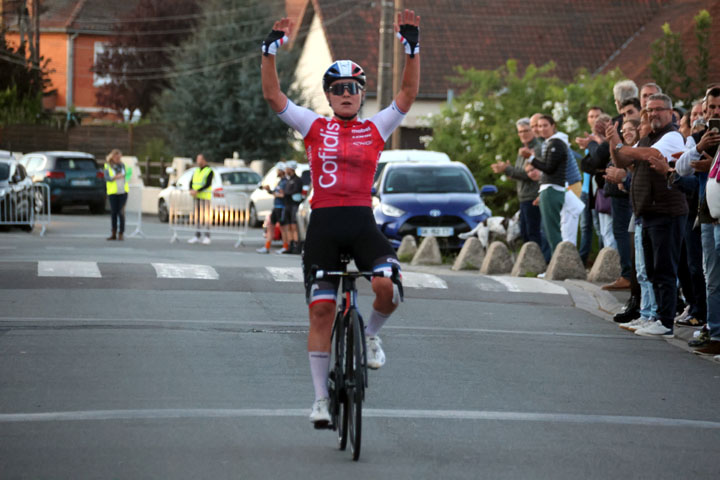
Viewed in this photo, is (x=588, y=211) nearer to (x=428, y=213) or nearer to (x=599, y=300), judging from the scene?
(x=599, y=300)

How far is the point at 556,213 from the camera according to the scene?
17.0 meters

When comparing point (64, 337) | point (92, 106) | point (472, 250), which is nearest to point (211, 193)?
point (472, 250)

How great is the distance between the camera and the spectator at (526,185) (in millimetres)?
17438

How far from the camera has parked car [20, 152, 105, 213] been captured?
1526 inches

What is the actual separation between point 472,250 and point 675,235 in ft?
24.3

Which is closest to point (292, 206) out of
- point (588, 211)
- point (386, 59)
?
point (386, 59)

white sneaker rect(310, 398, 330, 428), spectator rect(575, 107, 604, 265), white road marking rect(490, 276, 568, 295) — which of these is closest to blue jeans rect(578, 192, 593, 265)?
spectator rect(575, 107, 604, 265)

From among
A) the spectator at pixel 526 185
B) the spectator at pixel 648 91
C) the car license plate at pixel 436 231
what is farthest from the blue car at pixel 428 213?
the spectator at pixel 648 91

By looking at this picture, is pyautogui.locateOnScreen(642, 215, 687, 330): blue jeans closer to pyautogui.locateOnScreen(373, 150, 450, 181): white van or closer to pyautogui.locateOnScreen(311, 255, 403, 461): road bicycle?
pyautogui.locateOnScreen(311, 255, 403, 461): road bicycle

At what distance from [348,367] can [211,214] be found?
67.3ft

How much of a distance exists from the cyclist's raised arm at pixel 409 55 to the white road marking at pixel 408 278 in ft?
26.7

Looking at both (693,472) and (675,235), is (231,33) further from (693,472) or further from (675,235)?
(693,472)

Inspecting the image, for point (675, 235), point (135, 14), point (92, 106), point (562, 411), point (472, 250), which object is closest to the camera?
point (562, 411)

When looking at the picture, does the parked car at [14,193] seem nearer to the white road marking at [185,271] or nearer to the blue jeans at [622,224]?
the white road marking at [185,271]
